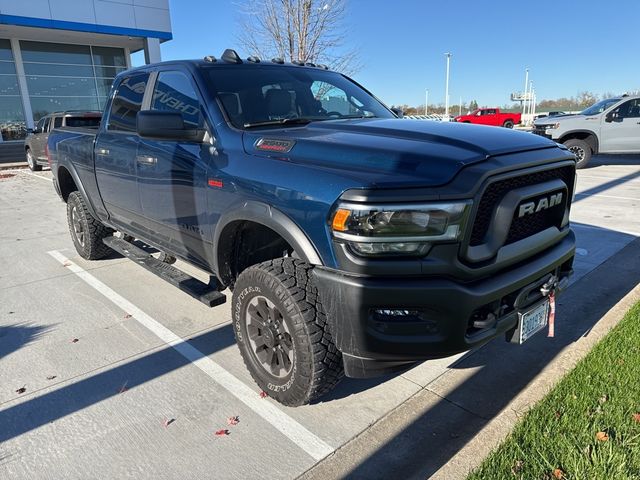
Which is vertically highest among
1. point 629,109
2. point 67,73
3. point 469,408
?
point 67,73

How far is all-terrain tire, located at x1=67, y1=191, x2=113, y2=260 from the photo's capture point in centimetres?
541

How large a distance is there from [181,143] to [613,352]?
329cm

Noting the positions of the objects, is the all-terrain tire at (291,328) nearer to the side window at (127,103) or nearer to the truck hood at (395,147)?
the truck hood at (395,147)

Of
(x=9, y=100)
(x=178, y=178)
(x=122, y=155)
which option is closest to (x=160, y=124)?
(x=178, y=178)

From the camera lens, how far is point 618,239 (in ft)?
19.9

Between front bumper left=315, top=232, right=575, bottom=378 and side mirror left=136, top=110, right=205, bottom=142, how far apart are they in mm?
1437

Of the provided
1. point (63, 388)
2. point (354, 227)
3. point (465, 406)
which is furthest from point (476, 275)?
point (63, 388)

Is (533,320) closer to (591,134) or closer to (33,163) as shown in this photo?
(591,134)

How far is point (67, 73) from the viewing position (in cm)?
2559

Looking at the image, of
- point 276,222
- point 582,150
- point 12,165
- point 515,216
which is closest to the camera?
point 515,216

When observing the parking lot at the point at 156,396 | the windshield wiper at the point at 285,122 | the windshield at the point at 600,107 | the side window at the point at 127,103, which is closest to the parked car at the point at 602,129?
the windshield at the point at 600,107

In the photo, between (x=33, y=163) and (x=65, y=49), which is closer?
(x=33, y=163)

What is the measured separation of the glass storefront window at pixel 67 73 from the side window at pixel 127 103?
24151mm

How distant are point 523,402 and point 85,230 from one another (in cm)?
488
